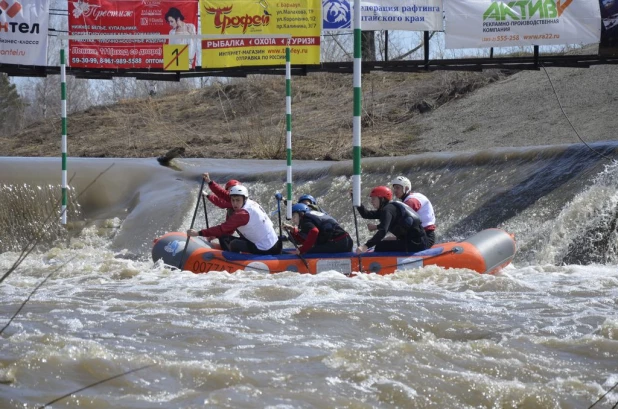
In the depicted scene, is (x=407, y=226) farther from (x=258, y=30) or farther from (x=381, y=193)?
(x=258, y=30)

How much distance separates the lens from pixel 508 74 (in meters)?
22.0

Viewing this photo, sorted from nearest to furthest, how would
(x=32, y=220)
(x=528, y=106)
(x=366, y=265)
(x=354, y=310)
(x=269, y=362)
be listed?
1. (x=269, y=362)
2. (x=354, y=310)
3. (x=366, y=265)
4. (x=32, y=220)
5. (x=528, y=106)

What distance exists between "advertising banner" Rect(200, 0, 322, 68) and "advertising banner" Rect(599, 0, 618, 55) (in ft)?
15.2

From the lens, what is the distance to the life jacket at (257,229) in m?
10.9

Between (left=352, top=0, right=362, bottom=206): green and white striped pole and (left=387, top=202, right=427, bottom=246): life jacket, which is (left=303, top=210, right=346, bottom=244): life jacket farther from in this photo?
(left=387, top=202, right=427, bottom=246): life jacket

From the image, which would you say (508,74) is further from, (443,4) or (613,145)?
(613,145)

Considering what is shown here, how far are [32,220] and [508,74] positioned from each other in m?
12.0

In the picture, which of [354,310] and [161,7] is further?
[161,7]

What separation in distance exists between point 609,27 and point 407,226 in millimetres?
6319

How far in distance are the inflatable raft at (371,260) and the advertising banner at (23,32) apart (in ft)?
Answer: 23.6

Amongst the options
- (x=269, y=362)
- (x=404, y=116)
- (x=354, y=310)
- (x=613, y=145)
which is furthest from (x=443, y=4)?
(x=269, y=362)

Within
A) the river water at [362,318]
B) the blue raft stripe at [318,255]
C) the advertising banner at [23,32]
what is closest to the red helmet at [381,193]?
the blue raft stripe at [318,255]

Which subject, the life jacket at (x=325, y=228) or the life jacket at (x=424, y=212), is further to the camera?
the life jacket at (x=424, y=212)

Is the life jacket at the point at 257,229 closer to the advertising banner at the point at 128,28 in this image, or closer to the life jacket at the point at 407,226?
the life jacket at the point at 407,226
